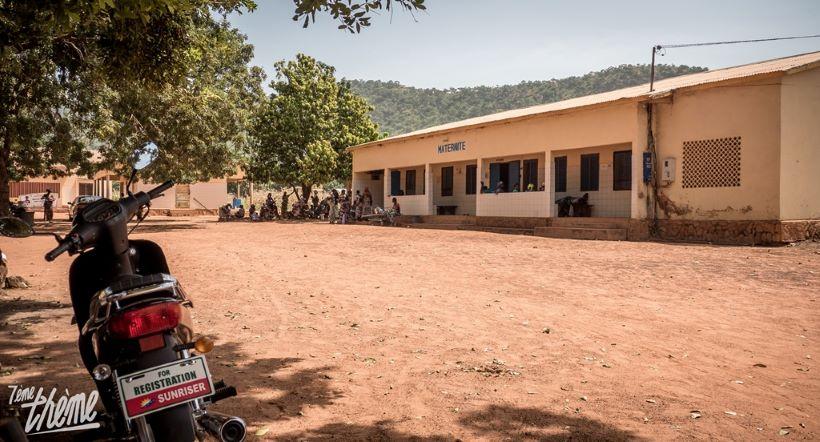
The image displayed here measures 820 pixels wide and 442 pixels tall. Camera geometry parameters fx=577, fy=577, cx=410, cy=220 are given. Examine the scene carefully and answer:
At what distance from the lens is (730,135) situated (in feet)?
51.7

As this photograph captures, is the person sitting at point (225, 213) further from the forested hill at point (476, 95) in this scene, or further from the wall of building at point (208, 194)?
the forested hill at point (476, 95)

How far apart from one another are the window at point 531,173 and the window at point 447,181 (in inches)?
180

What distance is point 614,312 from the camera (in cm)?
722

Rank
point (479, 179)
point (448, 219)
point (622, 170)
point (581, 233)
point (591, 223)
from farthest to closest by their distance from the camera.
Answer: point (448, 219) < point (479, 179) < point (622, 170) < point (591, 223) < point (581, 233)

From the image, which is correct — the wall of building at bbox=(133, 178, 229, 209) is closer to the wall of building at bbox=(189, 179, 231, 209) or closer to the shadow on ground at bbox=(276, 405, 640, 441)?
the wall of building at bbox=(189, 179, 231, 209)

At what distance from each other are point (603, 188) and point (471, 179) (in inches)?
268

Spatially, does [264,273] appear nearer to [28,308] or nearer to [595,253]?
[28,308]

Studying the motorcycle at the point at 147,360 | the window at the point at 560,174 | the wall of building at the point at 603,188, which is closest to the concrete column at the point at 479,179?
the window at the point at 560,174

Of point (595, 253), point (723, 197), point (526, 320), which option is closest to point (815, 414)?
point (526, 320)

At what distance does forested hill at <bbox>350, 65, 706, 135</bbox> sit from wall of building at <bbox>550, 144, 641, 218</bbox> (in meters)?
51.2

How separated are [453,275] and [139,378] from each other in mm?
8070

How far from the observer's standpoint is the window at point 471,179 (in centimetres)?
2577

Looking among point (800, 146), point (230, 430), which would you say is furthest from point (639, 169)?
point (230, 430)

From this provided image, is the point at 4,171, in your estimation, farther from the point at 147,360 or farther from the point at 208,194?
the point at 208,194
